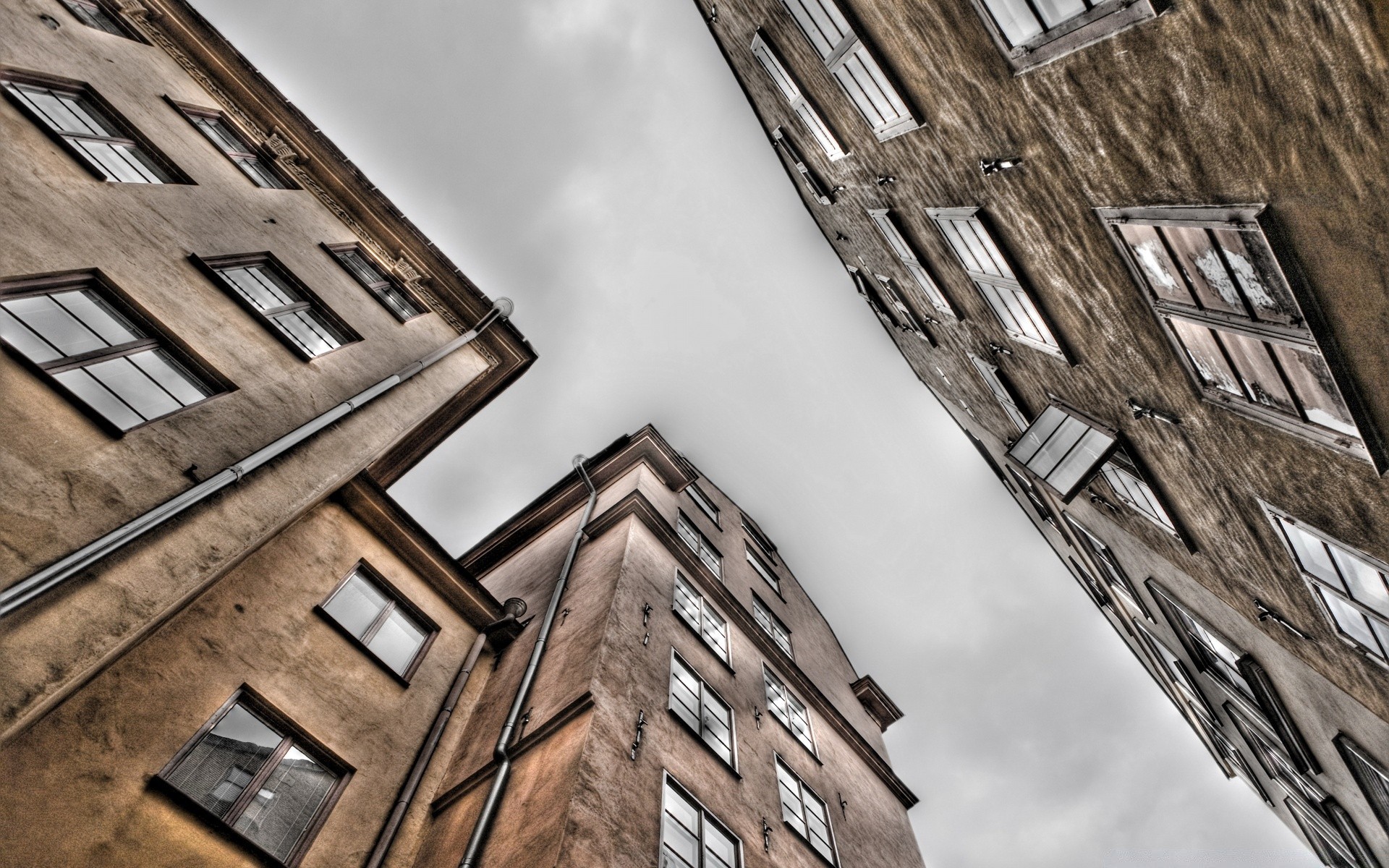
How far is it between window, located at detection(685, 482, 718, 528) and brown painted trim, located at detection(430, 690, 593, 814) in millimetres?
12304

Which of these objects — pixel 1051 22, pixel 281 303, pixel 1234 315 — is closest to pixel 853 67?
pixel 1051 22

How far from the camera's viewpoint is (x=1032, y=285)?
9.59 m

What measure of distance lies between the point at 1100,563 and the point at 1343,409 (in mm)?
14034

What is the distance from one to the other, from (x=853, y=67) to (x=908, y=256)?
420 centimetres

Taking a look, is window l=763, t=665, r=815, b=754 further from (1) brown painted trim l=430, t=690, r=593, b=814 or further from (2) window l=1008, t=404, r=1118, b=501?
(2) window l=1008, t=404, r=1118, b=501

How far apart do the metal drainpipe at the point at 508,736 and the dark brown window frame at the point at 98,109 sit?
8.87 m

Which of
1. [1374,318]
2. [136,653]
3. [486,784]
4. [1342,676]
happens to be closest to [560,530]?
[486,784]

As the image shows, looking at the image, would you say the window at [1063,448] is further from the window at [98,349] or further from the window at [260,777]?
the window at [98,349]

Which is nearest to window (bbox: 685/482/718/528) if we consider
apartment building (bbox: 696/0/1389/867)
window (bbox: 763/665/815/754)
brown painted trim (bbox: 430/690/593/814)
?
window (bbox: 763/665/815/754)

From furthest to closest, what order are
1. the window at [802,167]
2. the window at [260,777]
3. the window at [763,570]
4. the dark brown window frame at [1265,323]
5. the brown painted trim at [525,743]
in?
the window at [763,570] → the window at [802,167] → the brown painted trim at [525,743] → the window at [260,777] → the dark brown window frame at [1265,323]

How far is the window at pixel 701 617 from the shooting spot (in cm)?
1416

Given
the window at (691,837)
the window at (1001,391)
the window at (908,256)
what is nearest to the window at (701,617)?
the window at (691,837)

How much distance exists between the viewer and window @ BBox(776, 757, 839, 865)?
11695mm

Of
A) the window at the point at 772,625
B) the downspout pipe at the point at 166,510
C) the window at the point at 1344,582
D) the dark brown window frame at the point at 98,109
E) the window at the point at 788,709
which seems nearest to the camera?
the downspout pipe at the point at 166,510
